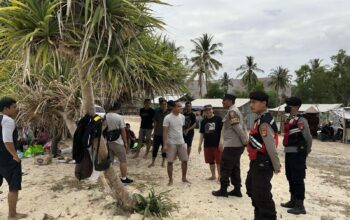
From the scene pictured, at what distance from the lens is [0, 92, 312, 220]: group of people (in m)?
3.89

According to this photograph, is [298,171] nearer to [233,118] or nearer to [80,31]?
[233,118]

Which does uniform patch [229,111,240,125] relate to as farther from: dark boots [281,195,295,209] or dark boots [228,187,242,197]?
dark boots [281,195,295,209]

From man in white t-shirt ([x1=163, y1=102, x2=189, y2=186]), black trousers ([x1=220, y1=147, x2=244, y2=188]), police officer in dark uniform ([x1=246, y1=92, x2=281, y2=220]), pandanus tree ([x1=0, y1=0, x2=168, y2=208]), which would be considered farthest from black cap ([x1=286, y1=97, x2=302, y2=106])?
pandanus tree ([x1=0, y1=0, x2=168, y2=208])

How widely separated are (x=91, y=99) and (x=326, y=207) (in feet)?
13.6

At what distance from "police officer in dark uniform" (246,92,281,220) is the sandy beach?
94cm

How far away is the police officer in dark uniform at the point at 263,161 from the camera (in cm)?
382

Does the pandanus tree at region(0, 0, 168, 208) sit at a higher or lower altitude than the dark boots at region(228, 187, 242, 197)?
higher

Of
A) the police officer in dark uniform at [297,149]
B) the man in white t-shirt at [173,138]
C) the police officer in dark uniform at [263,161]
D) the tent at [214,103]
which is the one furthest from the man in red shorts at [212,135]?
the tent at [214,103]

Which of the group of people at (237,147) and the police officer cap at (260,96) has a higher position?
the police officer cap at (260,96)

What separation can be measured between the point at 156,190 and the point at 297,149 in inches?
96.4

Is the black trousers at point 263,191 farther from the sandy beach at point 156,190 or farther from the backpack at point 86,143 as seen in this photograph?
the backpack at point 86,143

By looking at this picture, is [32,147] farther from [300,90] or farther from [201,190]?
[300,90]

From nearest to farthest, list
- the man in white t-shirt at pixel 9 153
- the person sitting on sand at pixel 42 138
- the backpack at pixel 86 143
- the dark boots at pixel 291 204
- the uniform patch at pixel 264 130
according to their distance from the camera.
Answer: the uniform patch at pixel 264 130
the backpack at pixel 86 143
the man in white t-shirt at pixel 9 153
the dark boots at pixel 291 204
the person sitting on sand at pixel 42 138

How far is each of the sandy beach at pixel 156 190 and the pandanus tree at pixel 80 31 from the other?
1231 millimetres
